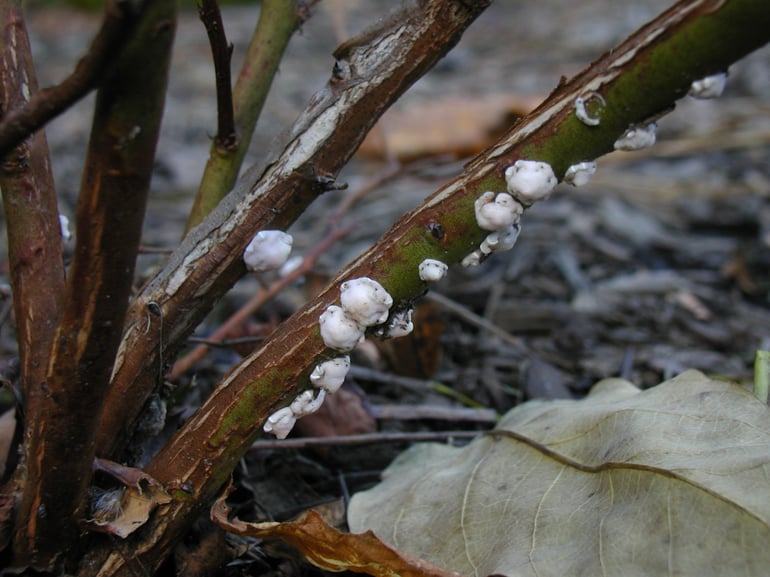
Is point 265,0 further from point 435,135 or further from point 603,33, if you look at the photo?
point 603,33

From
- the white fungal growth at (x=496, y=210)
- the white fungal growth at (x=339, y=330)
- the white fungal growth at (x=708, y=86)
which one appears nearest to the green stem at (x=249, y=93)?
the white fungal growth at (x=339, y=330)

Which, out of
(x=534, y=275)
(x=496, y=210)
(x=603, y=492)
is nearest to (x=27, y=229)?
(x=496, y=210)

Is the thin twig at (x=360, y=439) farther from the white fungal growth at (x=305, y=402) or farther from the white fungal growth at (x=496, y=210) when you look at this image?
the white fungal growth at (x=496, y=210)

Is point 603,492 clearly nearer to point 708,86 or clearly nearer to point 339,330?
point 339,330

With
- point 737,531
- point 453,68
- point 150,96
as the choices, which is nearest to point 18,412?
point 150,96

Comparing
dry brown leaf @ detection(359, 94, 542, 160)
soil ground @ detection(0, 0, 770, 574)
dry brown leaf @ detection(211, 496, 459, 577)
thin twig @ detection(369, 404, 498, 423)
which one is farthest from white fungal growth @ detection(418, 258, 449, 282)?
dry brown leaf @ detection(359, 94, 542, 160)

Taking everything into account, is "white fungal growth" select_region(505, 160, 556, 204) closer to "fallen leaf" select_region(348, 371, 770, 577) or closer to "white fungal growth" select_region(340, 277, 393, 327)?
"white fungal growth" select_region(340, 277, 393, 327)
